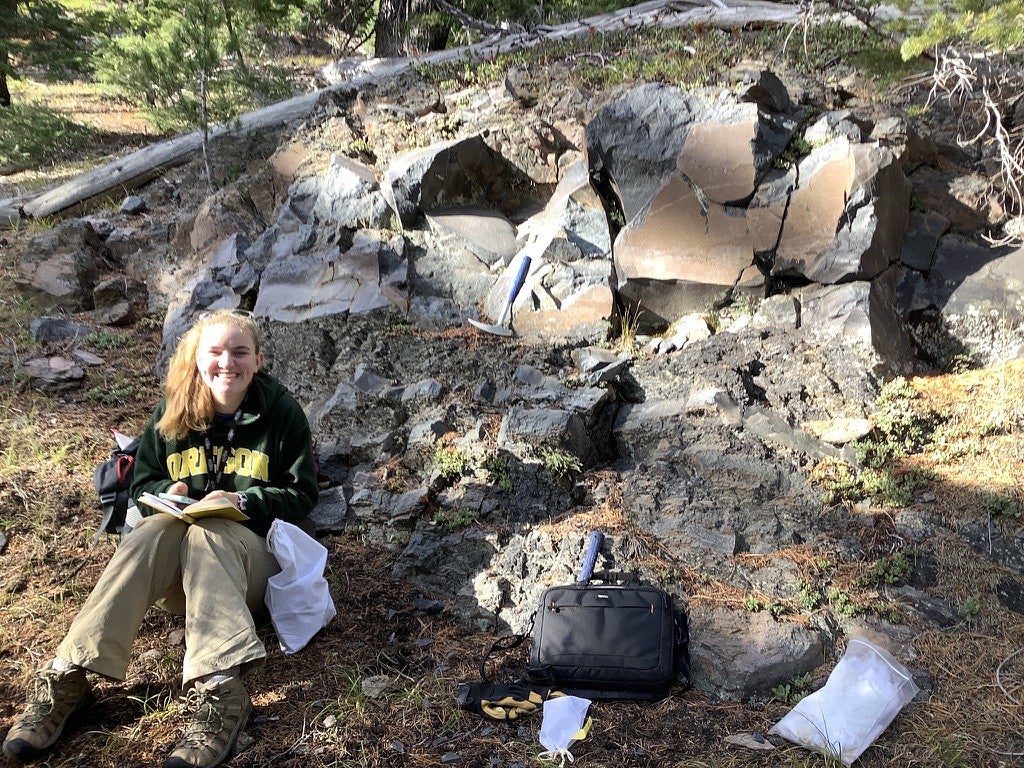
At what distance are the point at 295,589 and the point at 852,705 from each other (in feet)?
8.28

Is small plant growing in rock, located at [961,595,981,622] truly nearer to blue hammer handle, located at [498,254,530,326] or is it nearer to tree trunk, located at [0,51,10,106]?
blue hammer handle, located at [498,254,530,326]

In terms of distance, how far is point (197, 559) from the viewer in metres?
3.16

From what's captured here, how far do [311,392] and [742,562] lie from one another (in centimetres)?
324

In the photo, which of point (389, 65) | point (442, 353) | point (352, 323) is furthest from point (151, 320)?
point (389, 65)

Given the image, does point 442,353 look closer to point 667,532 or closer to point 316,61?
point 667,532

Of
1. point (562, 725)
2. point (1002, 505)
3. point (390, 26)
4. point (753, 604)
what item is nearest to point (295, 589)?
point (562, 725)

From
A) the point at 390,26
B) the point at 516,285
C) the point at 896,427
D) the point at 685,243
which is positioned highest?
the point at 390,26

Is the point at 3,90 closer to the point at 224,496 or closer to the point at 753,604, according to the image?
the point at 224,496

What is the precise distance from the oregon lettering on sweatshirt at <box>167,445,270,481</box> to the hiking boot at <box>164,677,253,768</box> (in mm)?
946

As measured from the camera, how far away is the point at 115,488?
3680 millimetres

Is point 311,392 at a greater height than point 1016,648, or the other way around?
point 311,392

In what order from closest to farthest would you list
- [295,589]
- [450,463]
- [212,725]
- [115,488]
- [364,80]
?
1. [212,725]
2. [295,589]
3. [115,488]
4. [450,463]
5. [364,80]

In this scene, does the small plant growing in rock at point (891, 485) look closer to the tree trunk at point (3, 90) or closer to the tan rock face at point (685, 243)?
the tan rock face at point (685, 243)

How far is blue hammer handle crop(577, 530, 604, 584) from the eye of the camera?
3.76 m
